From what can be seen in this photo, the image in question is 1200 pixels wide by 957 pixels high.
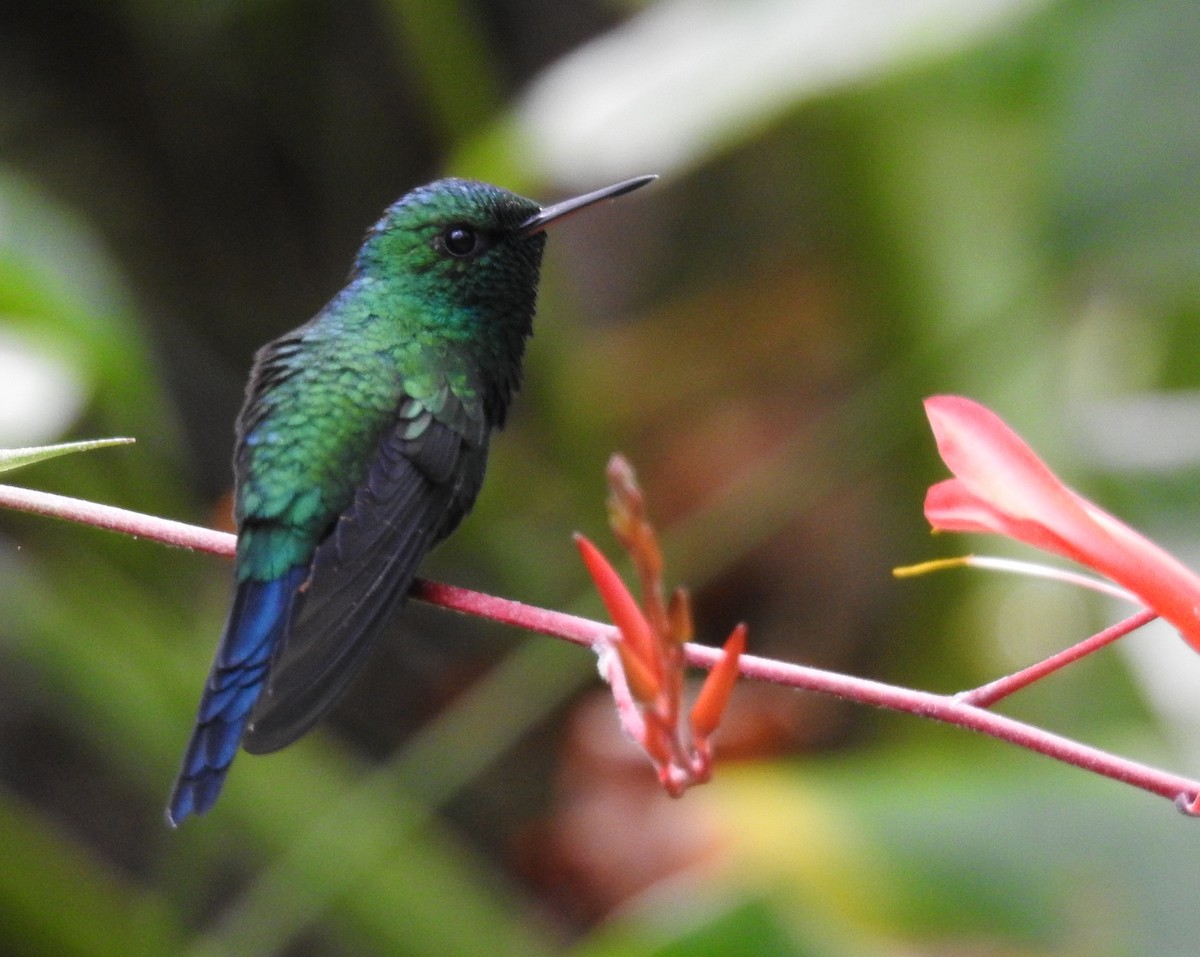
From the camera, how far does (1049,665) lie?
67 centimetres

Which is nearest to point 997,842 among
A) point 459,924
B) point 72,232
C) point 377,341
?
point 459,924

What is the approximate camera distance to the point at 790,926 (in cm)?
132

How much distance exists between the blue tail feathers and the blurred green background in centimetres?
50

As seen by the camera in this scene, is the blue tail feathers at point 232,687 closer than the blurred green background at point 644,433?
Yes

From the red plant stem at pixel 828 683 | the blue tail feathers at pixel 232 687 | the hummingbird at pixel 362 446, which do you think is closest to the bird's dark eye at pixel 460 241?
the hummingbird at pixel 362 446

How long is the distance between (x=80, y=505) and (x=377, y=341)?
541mm

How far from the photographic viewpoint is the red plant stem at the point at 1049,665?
26.4 inches

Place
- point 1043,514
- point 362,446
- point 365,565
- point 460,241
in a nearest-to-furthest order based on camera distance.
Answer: point 1043,514, point 365,565, point 362,446, point 460,241

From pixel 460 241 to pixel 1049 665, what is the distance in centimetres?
74

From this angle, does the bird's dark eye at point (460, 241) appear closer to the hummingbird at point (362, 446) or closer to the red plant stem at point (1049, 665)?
the hummingbird at point (362, 446)

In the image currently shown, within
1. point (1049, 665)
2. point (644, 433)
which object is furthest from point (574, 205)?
point (644, 433)

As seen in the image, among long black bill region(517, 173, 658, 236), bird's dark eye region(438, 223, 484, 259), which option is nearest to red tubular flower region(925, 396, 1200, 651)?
long black bill region(517, 173, 658, 236)

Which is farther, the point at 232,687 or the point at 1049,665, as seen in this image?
the point at 232,687

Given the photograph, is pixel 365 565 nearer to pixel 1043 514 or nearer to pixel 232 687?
pixel 232 687
